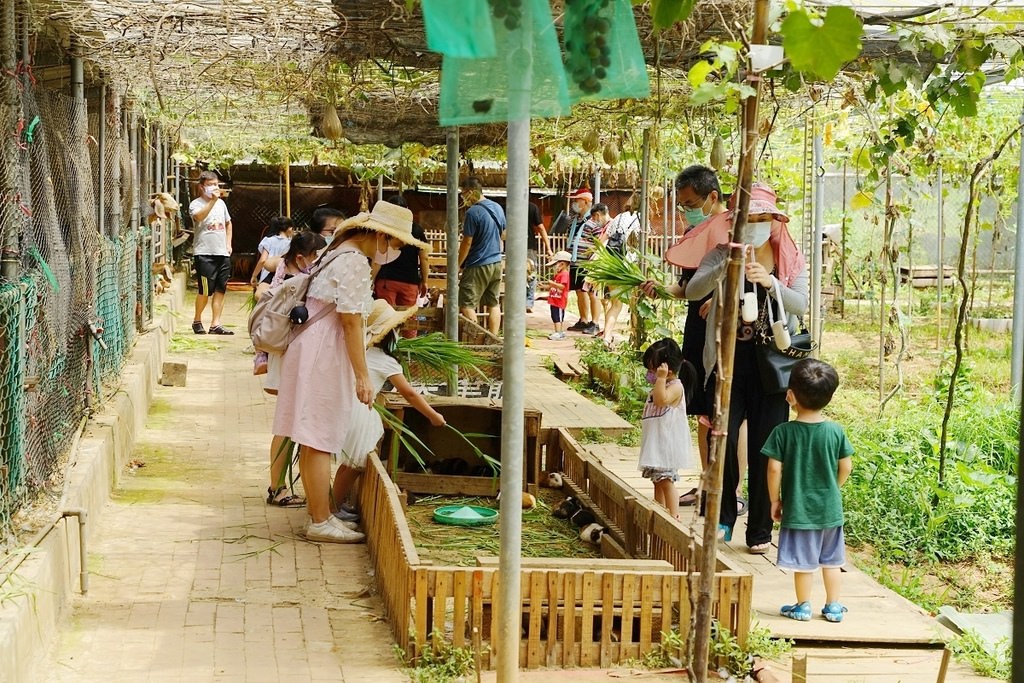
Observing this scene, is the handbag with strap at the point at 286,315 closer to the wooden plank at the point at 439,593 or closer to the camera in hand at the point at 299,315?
the camera in hand at the point at 299,315

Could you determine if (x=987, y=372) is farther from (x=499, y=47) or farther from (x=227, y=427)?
(x=499, y=47)

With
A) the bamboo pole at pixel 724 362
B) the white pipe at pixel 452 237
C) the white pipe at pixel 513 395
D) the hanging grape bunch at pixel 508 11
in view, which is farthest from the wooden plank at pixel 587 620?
the white pipe at pixel 452 237

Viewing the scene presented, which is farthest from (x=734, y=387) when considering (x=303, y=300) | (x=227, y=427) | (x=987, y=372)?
(x=987, y=372)

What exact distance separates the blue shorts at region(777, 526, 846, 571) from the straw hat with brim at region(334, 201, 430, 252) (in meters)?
2.38

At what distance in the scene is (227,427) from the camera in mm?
10211

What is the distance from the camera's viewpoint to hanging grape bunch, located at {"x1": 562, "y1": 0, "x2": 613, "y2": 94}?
3074 millimetres

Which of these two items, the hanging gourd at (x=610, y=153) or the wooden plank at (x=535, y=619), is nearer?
the wooden plank at (x=535, y=619)

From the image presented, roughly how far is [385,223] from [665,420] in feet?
5.80

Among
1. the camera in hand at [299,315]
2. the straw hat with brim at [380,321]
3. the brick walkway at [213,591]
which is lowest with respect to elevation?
the brick walkway at [213,591]

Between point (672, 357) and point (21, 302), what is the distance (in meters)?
3.15

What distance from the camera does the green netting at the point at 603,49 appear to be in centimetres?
308

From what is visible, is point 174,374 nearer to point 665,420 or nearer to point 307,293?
point 307,293

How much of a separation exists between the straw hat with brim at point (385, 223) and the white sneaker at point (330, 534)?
1498 mm

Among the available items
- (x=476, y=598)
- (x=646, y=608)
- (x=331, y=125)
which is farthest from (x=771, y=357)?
(x=331, y=125)
